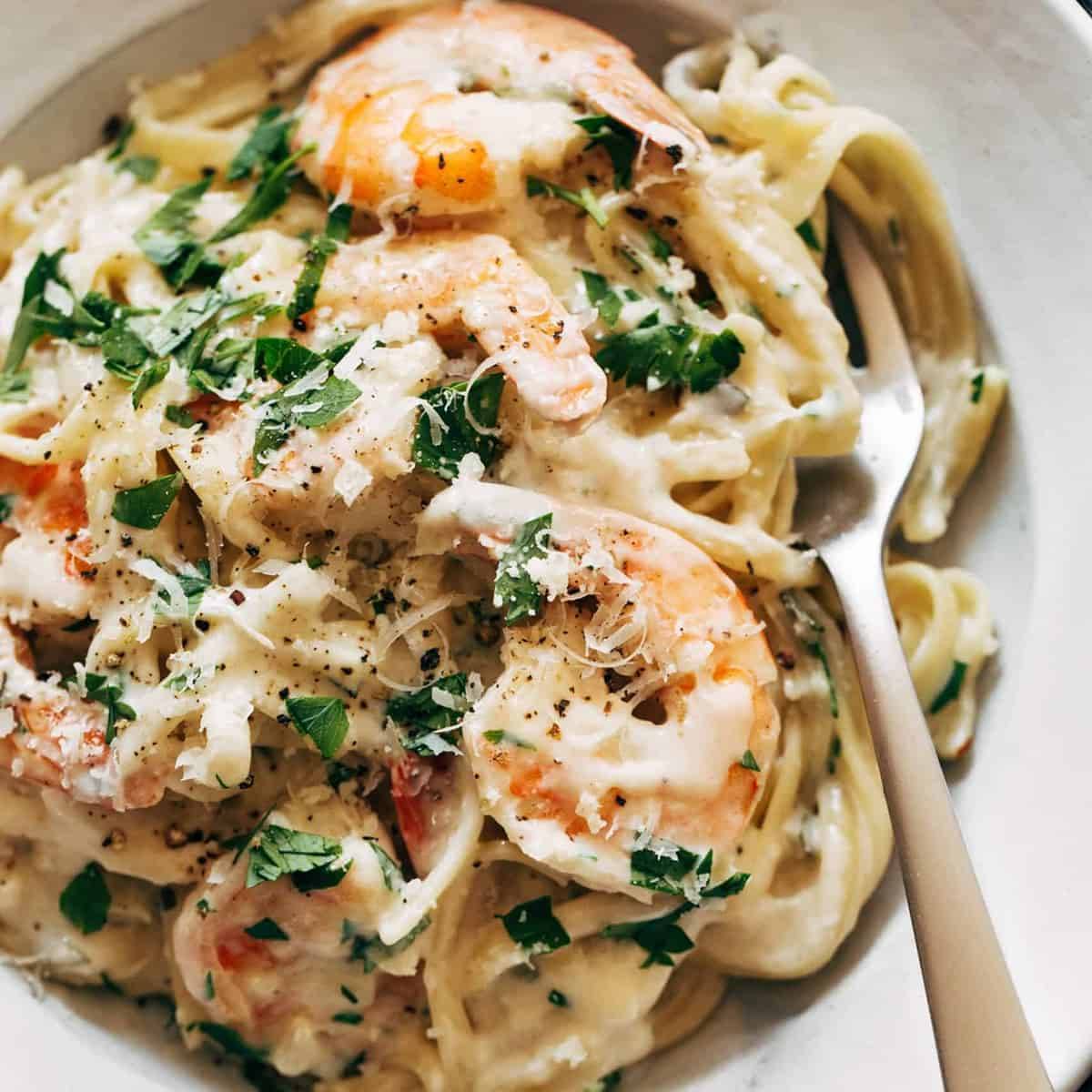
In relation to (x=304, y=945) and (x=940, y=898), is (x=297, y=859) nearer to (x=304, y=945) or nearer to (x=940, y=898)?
(x=304, y=945)

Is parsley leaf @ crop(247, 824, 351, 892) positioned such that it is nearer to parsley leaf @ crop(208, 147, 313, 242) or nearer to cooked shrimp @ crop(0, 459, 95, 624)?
cooked shrimp @ crop(0, 459, 95, 624)

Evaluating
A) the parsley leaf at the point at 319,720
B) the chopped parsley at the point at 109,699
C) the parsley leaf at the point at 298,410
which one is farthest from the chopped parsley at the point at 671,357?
the chopped parsley at the point at 109,699

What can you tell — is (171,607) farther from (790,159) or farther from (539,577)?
(790,159)

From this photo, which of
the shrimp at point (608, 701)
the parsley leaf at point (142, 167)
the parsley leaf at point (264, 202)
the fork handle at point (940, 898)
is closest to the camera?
the fork handle at point (940, 898)

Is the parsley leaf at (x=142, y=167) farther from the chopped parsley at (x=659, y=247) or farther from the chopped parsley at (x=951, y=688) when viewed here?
the chopped parsley at (x=951, y=688)

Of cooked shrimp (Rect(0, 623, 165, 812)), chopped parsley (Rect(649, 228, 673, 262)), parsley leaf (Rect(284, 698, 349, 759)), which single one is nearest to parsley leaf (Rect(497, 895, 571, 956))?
parsley leaf (Rect(284, 698, 349, 759))

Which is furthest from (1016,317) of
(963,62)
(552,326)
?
(552,326)

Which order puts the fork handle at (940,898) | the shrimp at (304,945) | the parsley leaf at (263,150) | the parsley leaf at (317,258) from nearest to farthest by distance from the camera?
the fork handle at (940,898)
the shrimp at (304,945)
the parsley leaf at (317,258)
the parsley leaf at (263,150)
